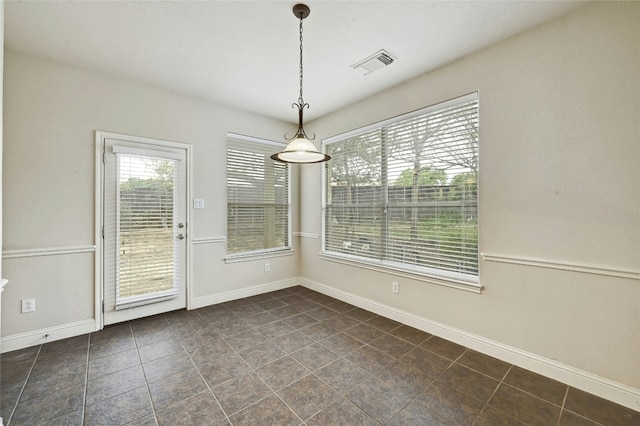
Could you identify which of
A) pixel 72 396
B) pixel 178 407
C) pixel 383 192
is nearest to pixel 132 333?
pixel 72 396

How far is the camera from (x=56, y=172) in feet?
9.11

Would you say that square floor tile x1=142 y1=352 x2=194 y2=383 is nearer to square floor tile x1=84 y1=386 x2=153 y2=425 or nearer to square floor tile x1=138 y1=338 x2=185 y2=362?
square floor tile x1=138 y1=338 x2=185 y2=362


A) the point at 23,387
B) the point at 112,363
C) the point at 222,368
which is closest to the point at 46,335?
the point at 23,387

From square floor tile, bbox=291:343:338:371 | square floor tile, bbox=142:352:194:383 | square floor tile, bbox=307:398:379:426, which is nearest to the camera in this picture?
square floor tile, bbox=307:398:379:426

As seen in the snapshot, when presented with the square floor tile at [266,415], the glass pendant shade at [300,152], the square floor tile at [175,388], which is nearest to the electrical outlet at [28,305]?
the square floor tile at [175,388]

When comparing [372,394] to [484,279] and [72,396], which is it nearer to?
[484,279]

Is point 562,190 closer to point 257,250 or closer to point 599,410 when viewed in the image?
point 599,410

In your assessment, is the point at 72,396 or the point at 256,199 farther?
the point at 256,199

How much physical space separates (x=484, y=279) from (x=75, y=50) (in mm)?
4275

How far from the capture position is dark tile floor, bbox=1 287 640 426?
178 centimetres

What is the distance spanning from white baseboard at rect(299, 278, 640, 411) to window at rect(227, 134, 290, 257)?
1869 mm

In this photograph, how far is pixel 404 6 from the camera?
2.05 meters

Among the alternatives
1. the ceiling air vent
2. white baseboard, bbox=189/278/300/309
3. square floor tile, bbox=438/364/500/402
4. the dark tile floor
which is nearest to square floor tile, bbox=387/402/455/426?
the dark tile floor

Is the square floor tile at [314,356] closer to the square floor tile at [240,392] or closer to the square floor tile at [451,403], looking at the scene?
the square floor tile at [240,392]
